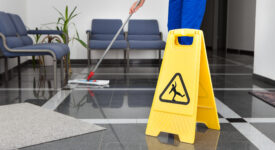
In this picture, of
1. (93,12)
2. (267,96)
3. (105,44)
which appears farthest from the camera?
(93,12)

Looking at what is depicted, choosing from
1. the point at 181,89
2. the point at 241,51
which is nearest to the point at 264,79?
the point at 181,89

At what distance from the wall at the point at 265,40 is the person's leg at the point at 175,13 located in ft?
5.45

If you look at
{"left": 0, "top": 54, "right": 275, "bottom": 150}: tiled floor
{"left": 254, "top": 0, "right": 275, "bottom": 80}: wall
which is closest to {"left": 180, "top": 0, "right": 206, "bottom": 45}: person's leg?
{"left": 0, "top": 54, "right": 275, "bottom": 150}: tiled floor

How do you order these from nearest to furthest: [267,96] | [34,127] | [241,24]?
[34,127]
[267,96]
[241,24]

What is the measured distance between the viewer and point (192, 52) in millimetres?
1608

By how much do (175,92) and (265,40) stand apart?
222 centimetres

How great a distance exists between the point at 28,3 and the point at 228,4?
18.5ft

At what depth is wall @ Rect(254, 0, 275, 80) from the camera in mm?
3273

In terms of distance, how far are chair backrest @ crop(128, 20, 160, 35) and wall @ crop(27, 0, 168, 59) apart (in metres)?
0.20

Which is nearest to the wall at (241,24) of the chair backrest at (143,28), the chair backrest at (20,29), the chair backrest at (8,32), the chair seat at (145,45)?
the chair backrest at (143,28)

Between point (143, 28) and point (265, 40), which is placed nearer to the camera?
point (265, 40)

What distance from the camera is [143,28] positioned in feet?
17.3

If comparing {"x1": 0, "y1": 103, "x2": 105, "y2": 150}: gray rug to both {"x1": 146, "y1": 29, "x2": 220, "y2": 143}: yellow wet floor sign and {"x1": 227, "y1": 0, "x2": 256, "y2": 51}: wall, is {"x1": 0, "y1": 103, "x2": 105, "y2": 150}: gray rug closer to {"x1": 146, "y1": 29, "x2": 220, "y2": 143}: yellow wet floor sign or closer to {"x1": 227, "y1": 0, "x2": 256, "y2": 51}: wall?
{"x1": 146, "y1": 29, "x2": 220, "y2": 143}: yellow wet floor sign

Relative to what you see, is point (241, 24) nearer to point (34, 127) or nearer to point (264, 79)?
point (264, 79)
